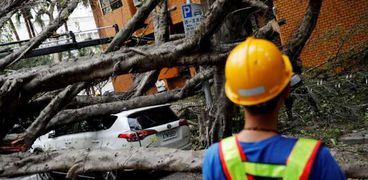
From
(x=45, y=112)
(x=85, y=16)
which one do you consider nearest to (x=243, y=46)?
(x=45, y=112)

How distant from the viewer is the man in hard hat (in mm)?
1679

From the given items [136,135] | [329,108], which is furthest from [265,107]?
[329,108]

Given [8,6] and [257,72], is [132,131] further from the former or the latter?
[257,72]

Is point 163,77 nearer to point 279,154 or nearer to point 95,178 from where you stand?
point 95,178

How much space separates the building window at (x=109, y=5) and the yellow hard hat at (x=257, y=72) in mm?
21984

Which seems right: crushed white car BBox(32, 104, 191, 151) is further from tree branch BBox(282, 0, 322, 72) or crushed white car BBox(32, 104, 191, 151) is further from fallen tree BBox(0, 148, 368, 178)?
tree branch BBox(282, 0, 322, 72)

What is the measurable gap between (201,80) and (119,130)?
84.0 inches

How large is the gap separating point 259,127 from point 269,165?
0.18 m

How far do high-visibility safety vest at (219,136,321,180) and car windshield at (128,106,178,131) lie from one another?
18.4 ft

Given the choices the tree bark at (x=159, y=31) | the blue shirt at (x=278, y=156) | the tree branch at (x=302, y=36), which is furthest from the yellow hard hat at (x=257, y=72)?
the tree branch at (x=302, y=36)

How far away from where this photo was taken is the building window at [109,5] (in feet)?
76.8

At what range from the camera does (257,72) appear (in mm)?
1762

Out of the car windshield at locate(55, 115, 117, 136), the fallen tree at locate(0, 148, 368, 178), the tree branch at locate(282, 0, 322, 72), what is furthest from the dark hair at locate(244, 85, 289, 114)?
the car windshield at locate(55, 115, 117, 136)

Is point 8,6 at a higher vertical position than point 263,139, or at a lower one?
higher
